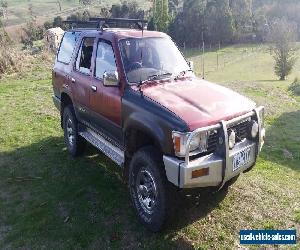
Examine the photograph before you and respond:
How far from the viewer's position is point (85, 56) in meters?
6.39

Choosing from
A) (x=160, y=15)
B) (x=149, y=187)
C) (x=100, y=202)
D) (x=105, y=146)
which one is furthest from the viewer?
(x=160, y=15)

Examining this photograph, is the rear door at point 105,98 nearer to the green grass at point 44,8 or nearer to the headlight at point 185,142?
the headlight at point 185,142

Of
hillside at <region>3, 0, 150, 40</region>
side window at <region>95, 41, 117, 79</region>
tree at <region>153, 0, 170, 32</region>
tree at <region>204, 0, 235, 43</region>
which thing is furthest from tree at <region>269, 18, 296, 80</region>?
hillside at <region>3, 0, 150, 40</region>

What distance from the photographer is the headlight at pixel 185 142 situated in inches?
162

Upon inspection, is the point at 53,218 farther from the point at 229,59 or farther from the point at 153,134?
the point at 229,59

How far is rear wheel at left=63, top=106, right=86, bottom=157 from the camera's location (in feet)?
23.0

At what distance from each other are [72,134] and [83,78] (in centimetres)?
136

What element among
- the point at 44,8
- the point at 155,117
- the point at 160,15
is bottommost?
the point at 155,117

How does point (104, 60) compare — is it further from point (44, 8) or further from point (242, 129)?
point (44, 8)

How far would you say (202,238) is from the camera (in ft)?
15.3

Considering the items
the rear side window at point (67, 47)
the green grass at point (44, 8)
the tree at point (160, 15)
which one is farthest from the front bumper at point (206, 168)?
the green grass at point (44, 8)

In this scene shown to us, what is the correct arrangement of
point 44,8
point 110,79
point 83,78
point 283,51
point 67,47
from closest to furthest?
1. point 110,79
2. point 83,78
3. point 67,47
4. point 283,51
5. point 44,8

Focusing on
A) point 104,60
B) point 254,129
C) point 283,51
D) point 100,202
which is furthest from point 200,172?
point 283,51

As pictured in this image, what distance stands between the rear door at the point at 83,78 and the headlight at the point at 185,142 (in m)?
2.41
